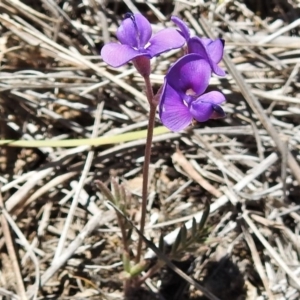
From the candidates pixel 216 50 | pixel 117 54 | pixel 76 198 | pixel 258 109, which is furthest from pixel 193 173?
pixel 117 54

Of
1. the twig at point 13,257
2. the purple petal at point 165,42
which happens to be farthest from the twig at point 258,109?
the twig at point 13,257

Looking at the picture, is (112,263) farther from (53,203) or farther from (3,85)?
(3,85)

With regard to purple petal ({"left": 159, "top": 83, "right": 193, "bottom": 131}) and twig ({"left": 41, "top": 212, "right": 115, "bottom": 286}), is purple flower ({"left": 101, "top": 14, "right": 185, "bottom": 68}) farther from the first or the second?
twig ({"left": 41, "top": 212, "right": 115, "bottom": 286})

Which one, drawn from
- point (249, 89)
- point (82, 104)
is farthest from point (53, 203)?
point (249, 89)

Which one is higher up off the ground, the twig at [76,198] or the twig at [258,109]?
the twig at [258,109]

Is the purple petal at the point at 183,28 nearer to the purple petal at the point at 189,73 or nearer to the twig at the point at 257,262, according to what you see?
the purple petal at the point at 189,73

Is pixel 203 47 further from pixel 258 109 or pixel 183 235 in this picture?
pixel 258 109
